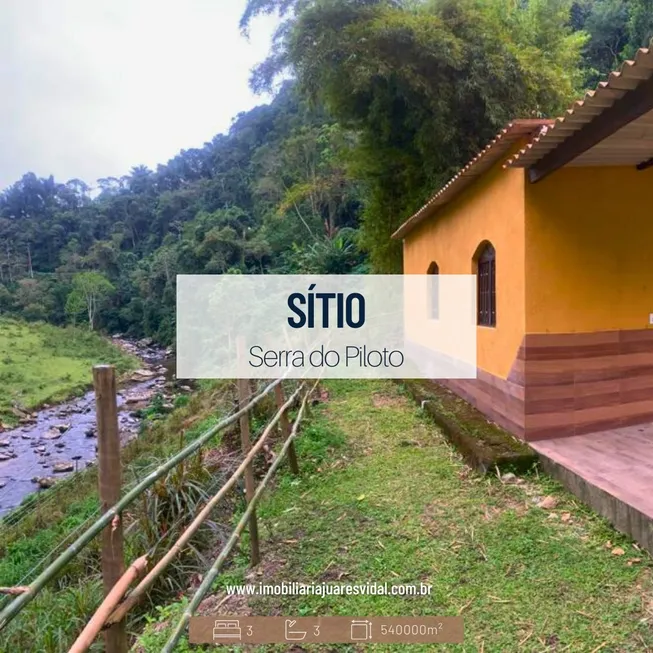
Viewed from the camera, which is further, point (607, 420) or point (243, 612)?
point (607, 420)

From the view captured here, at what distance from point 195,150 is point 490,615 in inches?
2043

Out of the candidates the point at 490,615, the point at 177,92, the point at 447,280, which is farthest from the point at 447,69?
the point at 177,92

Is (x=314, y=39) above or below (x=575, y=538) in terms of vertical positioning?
above

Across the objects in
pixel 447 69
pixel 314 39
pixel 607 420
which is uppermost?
pixel 314 39

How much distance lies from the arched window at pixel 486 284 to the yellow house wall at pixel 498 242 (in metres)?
0.08

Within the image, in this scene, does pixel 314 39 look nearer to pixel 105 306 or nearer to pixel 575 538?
pixel 575 538

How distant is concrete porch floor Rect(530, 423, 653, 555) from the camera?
95.9 inches

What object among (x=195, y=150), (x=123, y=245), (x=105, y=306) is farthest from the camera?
(x=195, y=150)

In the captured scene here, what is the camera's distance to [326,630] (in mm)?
2045

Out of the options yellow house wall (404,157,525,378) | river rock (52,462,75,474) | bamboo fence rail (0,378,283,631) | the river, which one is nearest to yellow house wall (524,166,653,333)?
yellow house wall (404,157,525,378)

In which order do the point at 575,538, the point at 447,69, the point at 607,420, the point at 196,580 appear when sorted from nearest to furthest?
the point at 575,538 < the point at 196,580 < the point at 607,420 < the point at 447,69

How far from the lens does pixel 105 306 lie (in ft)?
111

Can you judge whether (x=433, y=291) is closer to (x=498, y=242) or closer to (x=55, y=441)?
(x=498, y=242)

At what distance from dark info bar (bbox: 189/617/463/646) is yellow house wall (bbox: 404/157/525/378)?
88.6 inches
